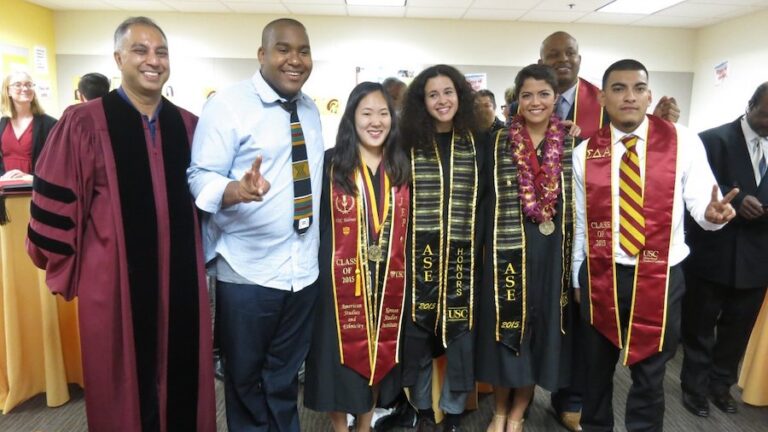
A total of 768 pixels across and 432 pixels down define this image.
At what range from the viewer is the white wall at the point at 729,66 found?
6.41 metres

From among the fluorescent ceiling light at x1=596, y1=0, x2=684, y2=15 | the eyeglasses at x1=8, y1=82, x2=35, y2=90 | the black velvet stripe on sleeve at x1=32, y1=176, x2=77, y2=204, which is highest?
the fluorescent ceiling light at x1=596, y1=0, x2=684, y2=15

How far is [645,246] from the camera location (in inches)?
78.2

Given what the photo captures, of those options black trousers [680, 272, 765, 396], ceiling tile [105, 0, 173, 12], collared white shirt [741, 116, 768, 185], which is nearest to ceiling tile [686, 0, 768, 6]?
collared white shirt [741, 116, 768, 185]

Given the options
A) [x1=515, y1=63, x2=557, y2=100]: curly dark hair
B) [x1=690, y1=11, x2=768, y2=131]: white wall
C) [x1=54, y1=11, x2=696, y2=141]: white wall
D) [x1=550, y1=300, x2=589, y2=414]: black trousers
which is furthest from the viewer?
[x1=54, y1=11, x2=696, y2=141]: white wall

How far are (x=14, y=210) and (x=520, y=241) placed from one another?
8.38 feet

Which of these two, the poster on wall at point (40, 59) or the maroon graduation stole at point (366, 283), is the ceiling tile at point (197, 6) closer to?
the poster on wall at point (40, 59)

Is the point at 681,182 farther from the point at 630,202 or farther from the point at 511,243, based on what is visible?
the point at 511,243

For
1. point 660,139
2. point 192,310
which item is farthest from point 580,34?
point 192,310

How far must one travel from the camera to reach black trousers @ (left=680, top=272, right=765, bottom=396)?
2676 millimetres

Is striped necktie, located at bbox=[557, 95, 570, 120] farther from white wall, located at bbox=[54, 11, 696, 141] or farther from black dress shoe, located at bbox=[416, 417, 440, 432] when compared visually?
white wall, located at bbox=[54, 11, 696, 141]

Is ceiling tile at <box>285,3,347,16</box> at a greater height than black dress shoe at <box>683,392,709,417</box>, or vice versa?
ceiling tile at <box>285,3,347,16</box>

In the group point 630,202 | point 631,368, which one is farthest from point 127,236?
point 631,368

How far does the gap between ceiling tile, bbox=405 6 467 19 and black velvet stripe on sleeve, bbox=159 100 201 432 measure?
18.0 ft

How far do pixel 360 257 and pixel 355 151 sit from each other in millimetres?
450
